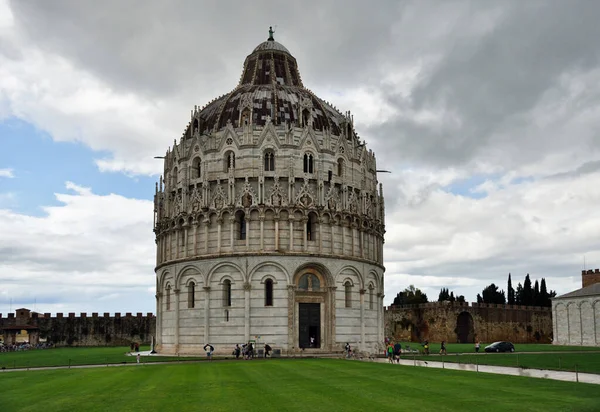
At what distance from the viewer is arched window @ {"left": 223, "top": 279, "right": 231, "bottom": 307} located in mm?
63062

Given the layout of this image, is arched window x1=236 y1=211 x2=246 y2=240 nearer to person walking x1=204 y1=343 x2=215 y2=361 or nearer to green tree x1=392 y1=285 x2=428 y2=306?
person walking x1=204 y1=343 x2=215 y2=361

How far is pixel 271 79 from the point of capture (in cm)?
7500

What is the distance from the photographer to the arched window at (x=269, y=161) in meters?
64.9

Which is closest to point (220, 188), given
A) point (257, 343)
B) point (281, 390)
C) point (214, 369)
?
point (257, 343)

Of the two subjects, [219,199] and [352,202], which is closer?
[219,199]

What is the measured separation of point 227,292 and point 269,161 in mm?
12829

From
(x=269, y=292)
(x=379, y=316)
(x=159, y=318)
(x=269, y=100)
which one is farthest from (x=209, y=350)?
(x=269, y=100)

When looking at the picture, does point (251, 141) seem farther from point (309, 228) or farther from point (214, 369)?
point (214, 369)

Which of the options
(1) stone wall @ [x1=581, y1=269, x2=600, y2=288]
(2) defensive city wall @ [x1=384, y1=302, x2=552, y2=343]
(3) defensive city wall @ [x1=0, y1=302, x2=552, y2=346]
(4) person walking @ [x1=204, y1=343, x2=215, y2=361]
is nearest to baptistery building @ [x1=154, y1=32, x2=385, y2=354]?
(4) person walking @ [x1=204, y1=343, x2=215, y2=361]

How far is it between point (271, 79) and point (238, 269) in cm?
2328

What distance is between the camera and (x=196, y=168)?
223 feet

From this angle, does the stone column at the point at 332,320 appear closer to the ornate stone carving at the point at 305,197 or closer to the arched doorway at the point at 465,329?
the ornate stone carving at the point at 305,197

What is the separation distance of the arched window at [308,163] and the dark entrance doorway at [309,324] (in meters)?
12.7

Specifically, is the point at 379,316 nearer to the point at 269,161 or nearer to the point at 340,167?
the point at 340,167
